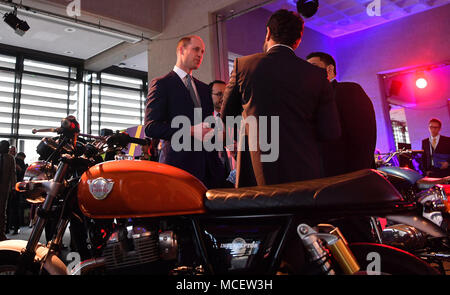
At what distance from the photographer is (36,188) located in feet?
5.11

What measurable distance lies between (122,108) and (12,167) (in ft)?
19.2

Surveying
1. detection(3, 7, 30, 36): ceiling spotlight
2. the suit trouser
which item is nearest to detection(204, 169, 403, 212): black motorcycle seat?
the suit trouser

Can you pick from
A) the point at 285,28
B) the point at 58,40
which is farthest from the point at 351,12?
the point at 285,28

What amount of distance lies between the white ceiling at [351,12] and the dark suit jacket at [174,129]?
6.25 m

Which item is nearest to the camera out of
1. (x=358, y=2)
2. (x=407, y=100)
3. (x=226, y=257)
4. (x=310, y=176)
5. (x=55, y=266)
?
(x=226, y=257)

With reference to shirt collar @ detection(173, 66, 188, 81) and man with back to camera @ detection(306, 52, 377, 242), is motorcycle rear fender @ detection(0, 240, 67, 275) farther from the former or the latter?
man with back to camera @ detection(306, 52, 377, 242)

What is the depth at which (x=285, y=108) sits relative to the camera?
5.37ft

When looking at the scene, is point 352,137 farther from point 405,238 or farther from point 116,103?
point 116,103

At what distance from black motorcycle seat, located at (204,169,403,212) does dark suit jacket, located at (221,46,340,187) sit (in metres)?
0.49

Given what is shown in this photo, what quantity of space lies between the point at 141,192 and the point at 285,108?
798mm

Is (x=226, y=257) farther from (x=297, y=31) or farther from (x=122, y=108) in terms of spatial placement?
(x=122, y=108)

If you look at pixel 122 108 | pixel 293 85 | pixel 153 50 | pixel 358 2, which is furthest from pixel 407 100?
pixel 293 85

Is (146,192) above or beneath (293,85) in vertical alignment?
beneath

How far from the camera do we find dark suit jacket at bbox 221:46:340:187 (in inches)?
63.8
